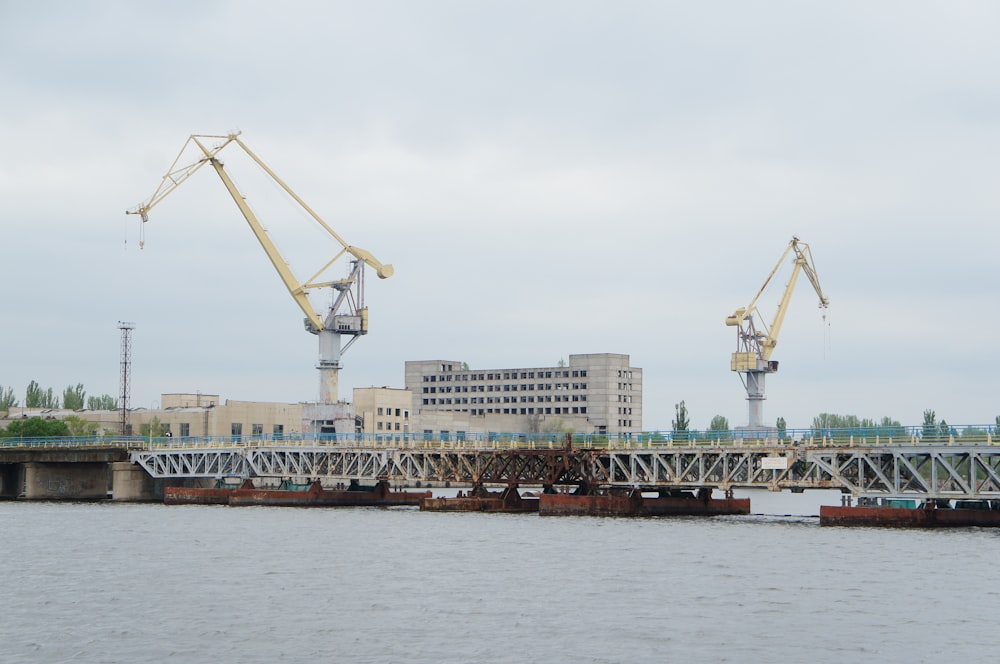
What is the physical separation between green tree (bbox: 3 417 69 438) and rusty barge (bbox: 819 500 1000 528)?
114442 millimetres

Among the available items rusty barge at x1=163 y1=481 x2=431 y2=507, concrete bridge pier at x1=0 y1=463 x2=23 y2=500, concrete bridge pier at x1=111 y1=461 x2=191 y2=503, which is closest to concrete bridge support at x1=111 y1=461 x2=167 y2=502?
concrete bridge pier at x1=111 y1=461 x2=191 y2=503

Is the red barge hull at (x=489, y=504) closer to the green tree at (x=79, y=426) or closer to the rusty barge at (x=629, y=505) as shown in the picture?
the rusty barge at (x=629, y=505)

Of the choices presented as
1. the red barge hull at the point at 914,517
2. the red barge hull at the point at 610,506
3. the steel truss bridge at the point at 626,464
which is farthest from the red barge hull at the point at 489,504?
the red barge hull at the point at 914,517

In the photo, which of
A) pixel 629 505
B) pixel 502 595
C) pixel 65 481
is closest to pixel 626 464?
pixel 629 505

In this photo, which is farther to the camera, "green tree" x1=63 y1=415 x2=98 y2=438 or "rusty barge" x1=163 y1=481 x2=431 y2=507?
"green tree" x1=63 y1=415 x2=98 y2=438

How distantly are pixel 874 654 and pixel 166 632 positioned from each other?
78.0ft

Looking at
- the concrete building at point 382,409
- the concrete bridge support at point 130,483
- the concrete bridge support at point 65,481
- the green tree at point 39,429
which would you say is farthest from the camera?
the concrete building at point 382,409

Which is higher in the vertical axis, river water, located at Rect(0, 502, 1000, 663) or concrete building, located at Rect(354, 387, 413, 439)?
concrete building, located at Rect(354, 387, 413, 439)

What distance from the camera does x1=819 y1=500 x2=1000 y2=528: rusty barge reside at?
8250 centimetres

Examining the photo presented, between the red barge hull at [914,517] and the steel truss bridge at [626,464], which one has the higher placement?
the steel truss bridge at [626,464]

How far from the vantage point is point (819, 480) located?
285 ft

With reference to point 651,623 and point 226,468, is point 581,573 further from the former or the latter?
point 226,468

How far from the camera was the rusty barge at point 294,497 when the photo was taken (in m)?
117

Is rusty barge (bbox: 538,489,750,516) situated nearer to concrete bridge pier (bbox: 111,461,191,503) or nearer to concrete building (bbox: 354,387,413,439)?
concrete bridge pier (bbox: 111,461,191,503)
